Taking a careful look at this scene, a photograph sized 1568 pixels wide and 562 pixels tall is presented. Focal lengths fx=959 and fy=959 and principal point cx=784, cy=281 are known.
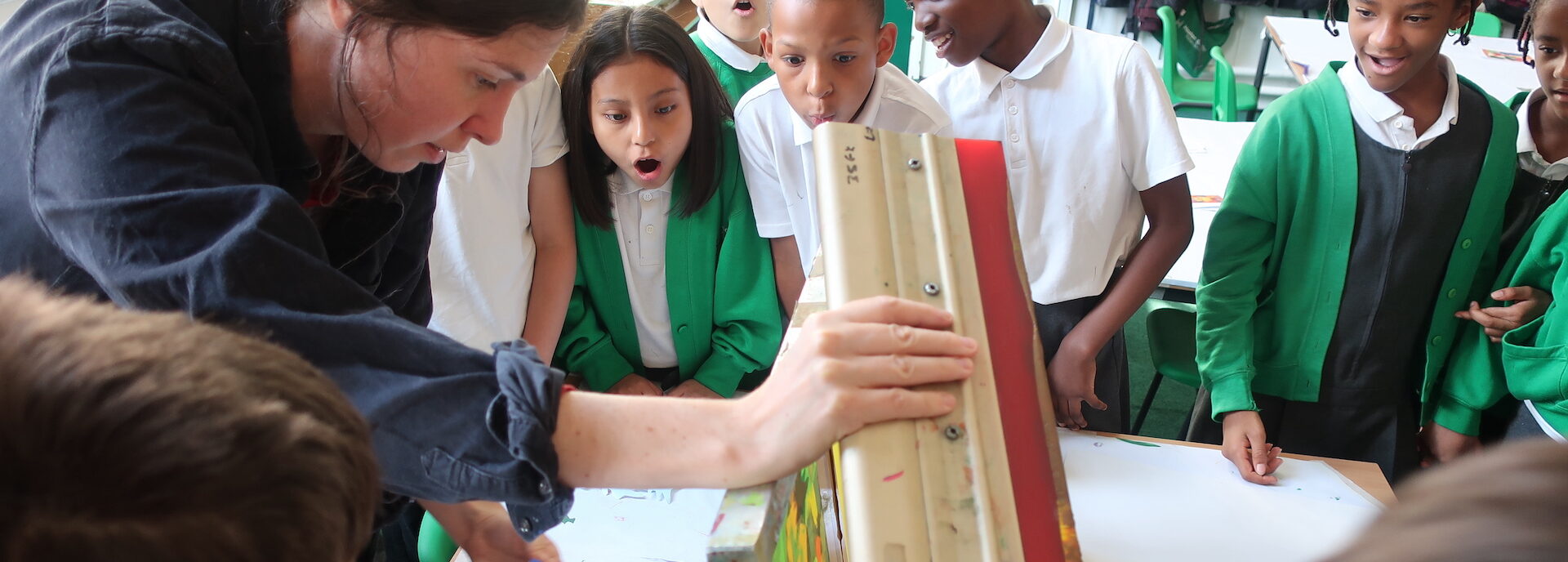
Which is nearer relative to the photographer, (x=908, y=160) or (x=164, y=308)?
(x=164, y=308)

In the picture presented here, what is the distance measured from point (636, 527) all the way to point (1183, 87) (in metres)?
3.74

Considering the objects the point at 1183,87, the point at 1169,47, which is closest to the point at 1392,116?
the point at 1169,47

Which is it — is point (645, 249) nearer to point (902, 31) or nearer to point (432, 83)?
point (432, 83)

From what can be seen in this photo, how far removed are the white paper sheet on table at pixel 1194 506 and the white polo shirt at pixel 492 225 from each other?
94 centimetres

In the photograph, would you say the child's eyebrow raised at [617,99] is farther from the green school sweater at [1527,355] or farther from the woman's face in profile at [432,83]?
the green school sweater at [1527,355]

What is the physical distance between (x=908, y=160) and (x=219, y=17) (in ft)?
1.83

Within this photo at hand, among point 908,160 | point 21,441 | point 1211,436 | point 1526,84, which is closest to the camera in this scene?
point 21,441

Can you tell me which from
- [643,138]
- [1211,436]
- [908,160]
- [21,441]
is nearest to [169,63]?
[21,441]

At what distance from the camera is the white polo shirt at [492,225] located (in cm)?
155

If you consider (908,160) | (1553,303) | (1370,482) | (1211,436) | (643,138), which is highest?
(908,160)

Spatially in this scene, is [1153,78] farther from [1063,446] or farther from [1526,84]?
[1526,84]

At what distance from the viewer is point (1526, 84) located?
3.14 metres

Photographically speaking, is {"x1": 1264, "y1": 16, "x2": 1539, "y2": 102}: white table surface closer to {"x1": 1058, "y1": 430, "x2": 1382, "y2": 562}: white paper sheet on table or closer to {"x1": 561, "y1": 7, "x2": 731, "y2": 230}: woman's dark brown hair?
{"x1": 1058, "y1": 430, "x2": 1382, "y2": 562}: white paper sheet on table

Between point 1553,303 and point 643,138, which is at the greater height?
point 643,138
